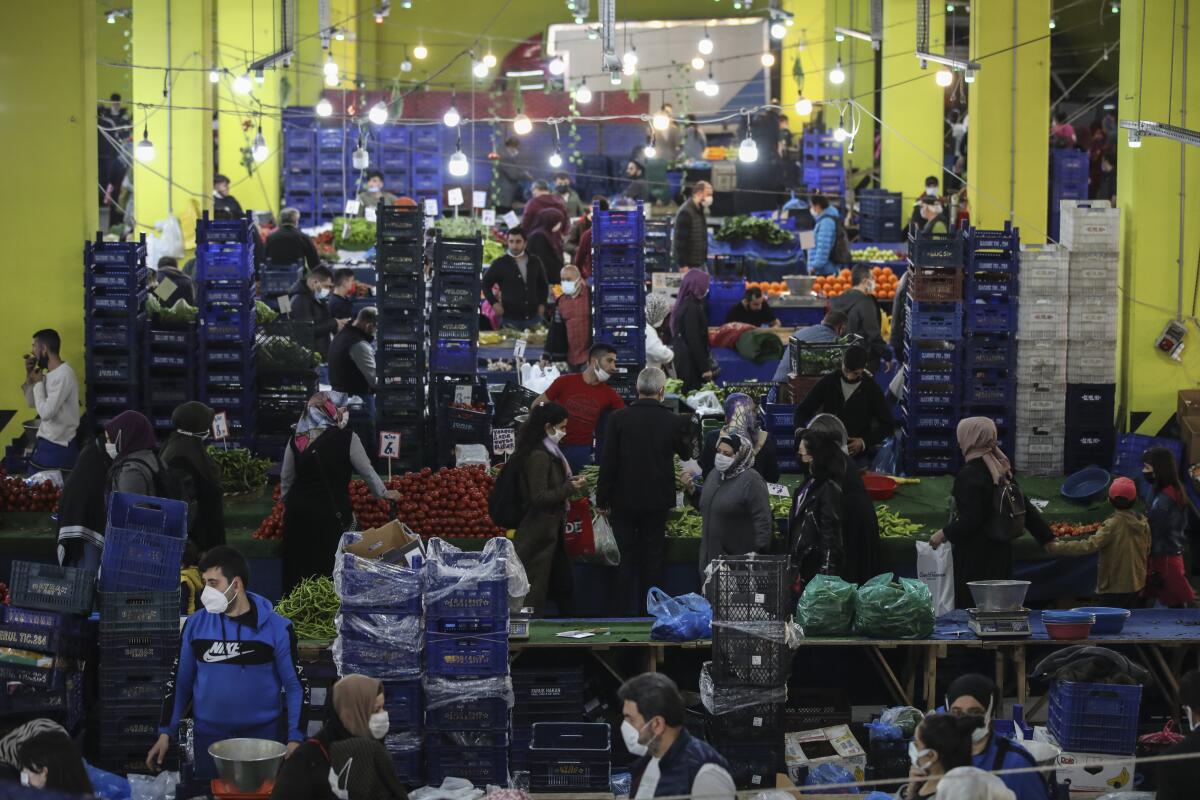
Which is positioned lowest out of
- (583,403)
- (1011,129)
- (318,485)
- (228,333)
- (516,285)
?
(318,485)

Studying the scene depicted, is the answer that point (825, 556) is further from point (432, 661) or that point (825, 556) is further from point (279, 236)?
point (279, 236)

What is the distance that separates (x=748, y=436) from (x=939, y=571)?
1457 mm

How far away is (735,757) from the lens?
814 cm

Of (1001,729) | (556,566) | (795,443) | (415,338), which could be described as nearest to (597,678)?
(556,566)

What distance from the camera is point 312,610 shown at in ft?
30.2

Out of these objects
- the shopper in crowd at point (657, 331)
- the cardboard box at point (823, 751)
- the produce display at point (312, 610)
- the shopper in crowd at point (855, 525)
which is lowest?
the cardboard box at point (823, 751)

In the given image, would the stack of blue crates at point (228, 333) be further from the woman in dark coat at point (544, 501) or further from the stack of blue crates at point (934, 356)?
the stack of blue crates at point (934, 356)

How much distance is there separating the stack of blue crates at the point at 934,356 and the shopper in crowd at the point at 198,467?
17.5 ft

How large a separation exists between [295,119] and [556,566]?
666 inches

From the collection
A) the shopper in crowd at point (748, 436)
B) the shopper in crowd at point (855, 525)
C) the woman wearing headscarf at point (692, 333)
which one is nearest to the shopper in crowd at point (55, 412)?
the shopper in crowd at point (748, 436)

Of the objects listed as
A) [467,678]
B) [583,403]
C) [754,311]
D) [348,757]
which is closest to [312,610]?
[467,678]

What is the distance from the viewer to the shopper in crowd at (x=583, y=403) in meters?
11.9

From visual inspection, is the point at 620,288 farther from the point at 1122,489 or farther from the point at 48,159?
the point at 1122,489

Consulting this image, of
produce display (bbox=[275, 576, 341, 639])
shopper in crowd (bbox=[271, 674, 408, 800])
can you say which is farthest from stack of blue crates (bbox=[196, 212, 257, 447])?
shopper in crowd (bbox=[271, 674, 408, 800])
